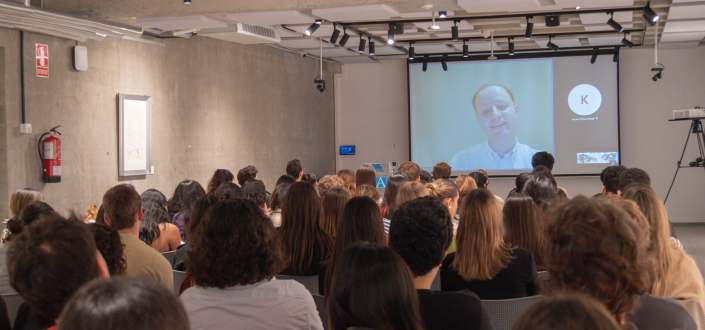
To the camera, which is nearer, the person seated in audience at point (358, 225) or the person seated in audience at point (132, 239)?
the person seated in audience at point (132, 239)

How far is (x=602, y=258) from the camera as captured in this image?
51.2 inches

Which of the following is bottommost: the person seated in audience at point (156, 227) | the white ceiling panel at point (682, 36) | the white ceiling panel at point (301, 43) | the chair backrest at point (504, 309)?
the chair backrest at point (504, 309)

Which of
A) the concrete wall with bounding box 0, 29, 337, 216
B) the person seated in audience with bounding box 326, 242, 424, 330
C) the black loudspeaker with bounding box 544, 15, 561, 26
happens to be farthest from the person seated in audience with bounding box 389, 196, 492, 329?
the black loudspeaker with bounding box 544, 15, 561, 26

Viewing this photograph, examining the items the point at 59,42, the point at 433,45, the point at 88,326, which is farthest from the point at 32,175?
the point at 433,45

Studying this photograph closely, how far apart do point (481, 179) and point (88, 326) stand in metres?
6.03

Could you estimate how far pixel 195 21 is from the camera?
6387mm

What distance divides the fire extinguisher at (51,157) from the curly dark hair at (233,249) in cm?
438

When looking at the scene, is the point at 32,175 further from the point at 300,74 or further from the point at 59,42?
the point at 300,74

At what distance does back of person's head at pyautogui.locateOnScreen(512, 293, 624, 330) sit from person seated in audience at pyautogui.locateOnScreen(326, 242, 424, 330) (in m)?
0.74

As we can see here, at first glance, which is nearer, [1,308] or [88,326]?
[88,326]

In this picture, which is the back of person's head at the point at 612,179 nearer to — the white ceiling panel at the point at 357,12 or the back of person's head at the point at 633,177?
the back of person's head at the point at 633,177

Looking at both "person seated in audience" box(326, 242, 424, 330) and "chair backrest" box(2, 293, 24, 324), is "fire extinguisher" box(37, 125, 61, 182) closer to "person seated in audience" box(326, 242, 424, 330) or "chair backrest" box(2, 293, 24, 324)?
"chair backrest" box(2, 293, 24, 324)

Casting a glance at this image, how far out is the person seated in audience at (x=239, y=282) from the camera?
180 cm

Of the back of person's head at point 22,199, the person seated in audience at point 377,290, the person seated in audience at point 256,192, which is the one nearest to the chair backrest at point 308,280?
the person seated in audience at point 377,290
